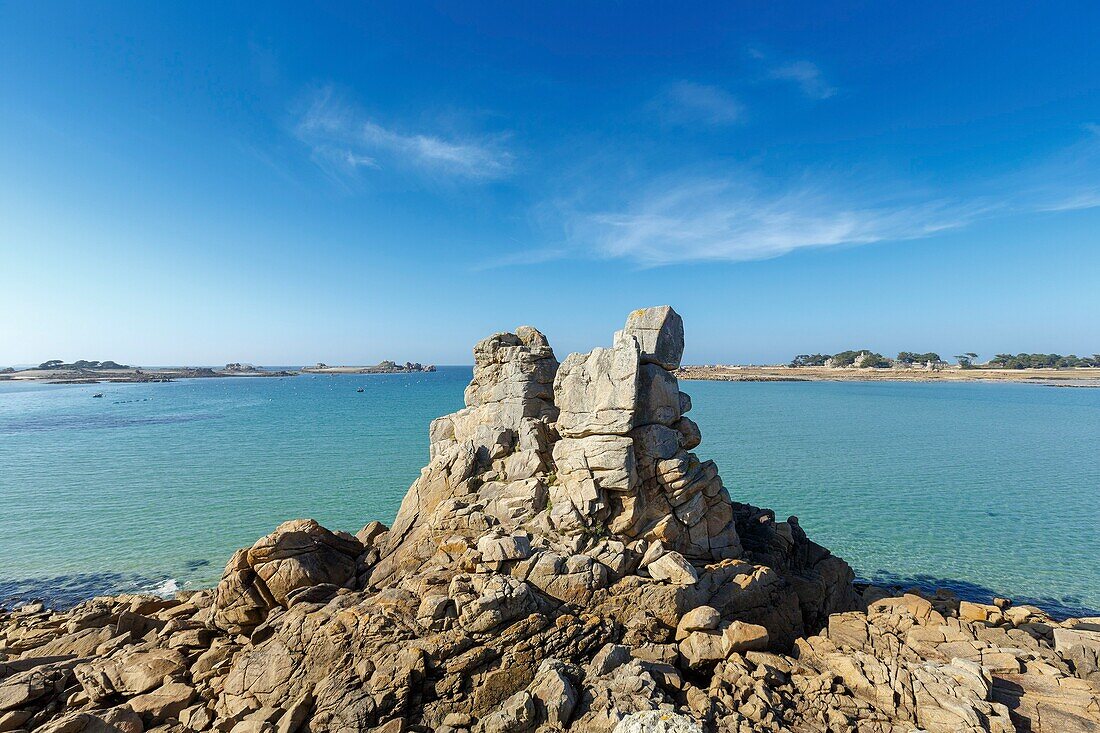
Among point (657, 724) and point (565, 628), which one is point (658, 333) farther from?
point (657, 724)

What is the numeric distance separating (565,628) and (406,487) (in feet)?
93.5

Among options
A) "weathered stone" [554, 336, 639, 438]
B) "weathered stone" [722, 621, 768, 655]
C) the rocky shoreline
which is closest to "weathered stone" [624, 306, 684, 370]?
the rocky shoreline

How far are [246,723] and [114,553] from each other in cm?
2366

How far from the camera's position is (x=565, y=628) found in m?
11.9

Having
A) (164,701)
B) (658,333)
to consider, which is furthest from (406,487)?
(658,333)

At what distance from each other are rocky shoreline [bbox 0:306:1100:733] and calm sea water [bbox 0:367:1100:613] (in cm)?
735

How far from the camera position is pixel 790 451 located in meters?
50.2

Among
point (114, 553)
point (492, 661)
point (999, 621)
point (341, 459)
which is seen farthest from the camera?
point (341, 459)

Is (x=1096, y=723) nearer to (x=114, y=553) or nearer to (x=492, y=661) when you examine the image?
(x=492, y=661)

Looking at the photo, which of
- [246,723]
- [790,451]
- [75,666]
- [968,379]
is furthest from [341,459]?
[968,379]

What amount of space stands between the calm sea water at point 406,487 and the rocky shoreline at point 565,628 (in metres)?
7.35

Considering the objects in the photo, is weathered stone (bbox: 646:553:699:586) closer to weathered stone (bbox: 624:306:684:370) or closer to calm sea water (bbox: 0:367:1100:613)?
weathered stone (bbox: 624:306:684:370)

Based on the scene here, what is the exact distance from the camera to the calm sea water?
2402 cm

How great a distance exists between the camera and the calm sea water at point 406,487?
24.0 meters
